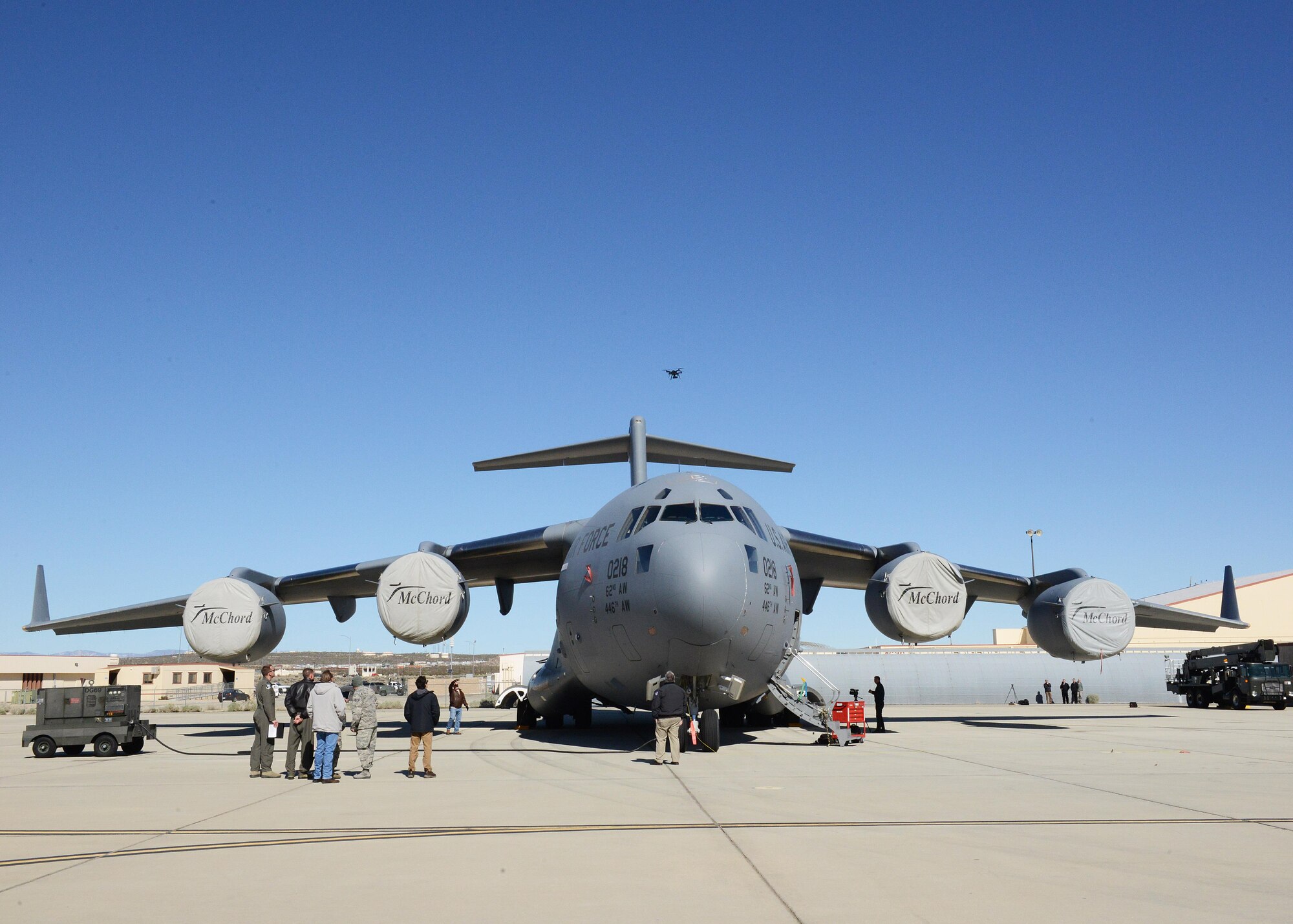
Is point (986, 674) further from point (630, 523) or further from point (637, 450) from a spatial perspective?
point (630, 523)

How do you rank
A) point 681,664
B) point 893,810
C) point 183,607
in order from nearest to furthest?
point 893,810, point 681,664, point 183,607

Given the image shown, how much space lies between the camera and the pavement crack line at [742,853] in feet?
16.6

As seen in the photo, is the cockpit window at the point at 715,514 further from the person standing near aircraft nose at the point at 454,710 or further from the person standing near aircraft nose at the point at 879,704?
the person standing near aircraft nose at the point at 454,710

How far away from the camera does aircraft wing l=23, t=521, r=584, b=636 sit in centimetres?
2044

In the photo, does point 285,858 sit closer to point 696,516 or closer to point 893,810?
point 893,810

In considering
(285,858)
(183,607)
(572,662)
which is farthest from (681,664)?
(183,607)

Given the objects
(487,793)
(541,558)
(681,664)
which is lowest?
(487,793)

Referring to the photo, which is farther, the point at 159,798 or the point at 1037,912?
the point at 159,798

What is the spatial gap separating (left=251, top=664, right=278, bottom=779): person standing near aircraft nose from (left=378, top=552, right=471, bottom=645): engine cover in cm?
529

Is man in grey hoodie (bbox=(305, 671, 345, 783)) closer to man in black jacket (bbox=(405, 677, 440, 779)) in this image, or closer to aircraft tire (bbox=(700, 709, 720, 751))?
man in black jacket (bbox=(405, 677, 440, 779))

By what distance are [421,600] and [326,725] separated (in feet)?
22.7

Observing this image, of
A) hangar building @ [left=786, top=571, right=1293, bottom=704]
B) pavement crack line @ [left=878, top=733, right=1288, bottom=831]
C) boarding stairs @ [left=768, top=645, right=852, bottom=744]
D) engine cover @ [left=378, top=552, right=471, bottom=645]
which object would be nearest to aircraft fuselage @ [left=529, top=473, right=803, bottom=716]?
boarding stairs @ [left=768, top=645, right=852, bottom=744]

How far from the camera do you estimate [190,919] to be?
194 inches

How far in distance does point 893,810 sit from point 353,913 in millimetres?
5158
